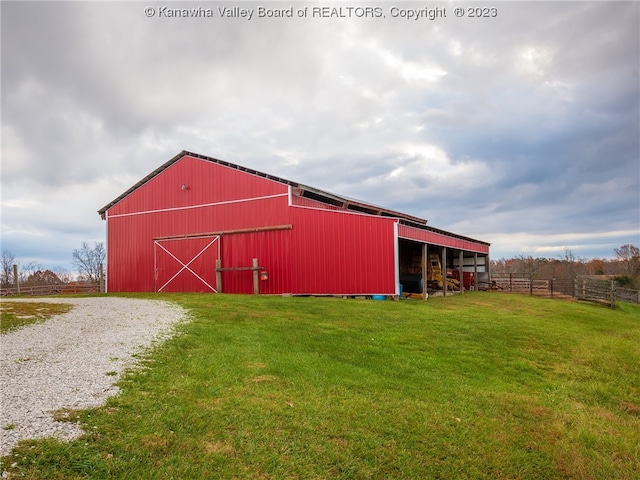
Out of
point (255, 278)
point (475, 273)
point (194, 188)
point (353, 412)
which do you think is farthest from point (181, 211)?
point (475, 273)

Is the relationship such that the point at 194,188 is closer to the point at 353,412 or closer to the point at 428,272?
the point at 428,272

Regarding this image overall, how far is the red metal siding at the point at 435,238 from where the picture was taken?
16883 mm

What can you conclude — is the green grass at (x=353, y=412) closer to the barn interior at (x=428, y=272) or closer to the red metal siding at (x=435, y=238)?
the red metal siding at (x=435, y=238)

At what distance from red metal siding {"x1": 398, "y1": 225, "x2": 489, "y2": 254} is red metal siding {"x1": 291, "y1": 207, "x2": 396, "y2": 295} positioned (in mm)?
1218

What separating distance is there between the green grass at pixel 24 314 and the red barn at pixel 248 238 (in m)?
8.18

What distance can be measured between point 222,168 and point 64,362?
48.1 ft

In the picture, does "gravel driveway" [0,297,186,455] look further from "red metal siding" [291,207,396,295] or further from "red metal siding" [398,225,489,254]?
"red metal siding" [398,225,489,254]

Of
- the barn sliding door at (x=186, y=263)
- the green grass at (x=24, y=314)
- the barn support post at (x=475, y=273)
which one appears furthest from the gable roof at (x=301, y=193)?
the green grass at (x=24, y=314)

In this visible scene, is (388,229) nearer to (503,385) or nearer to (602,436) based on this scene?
(503,385)

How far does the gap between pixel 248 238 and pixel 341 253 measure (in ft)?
15.9

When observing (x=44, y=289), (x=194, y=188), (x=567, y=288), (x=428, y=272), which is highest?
(x=194, y=188)

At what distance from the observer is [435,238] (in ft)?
66.4

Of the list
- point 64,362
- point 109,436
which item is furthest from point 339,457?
point 64,362

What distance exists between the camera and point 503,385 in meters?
6.52
